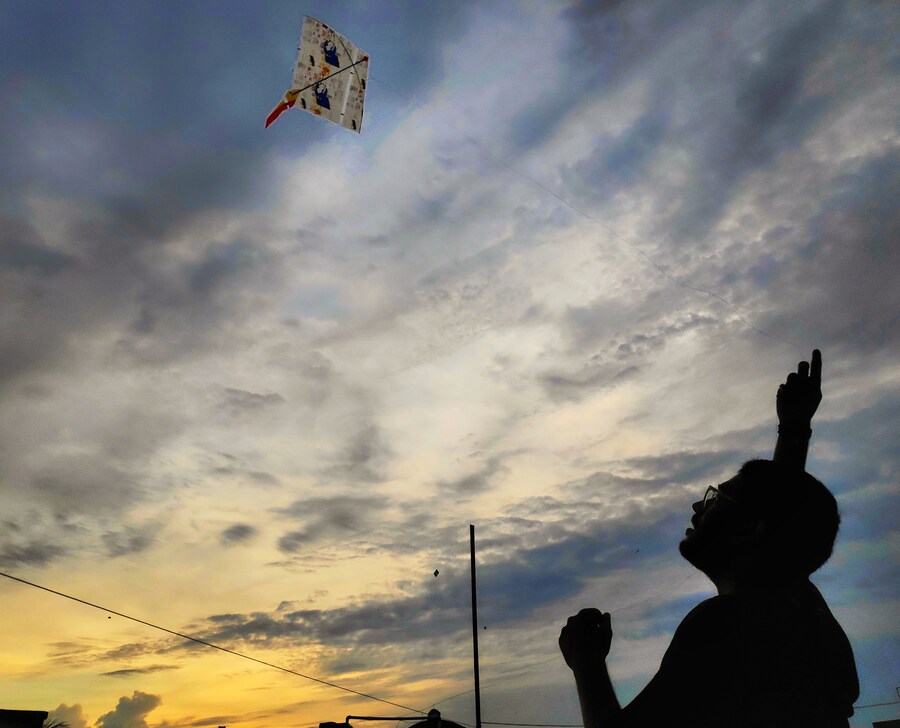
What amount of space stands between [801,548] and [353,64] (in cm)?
953

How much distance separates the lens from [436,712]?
17953mm

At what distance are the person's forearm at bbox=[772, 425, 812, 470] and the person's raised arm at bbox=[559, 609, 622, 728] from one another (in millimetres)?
888

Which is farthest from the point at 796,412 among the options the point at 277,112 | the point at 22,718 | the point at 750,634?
the point at 22,718

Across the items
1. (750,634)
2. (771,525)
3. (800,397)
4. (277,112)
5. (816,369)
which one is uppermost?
(277,112)

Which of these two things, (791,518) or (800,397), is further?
(800,397)

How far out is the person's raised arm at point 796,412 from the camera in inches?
89.8

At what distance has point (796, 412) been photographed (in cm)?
230

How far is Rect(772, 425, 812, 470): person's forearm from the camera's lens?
2.28 metres

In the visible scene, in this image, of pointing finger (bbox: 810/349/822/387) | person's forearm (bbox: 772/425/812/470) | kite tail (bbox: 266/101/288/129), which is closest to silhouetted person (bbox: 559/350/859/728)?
person's forearm (bbox: 772/425/812/470)

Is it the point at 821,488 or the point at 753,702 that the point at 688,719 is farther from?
the point at 821,488

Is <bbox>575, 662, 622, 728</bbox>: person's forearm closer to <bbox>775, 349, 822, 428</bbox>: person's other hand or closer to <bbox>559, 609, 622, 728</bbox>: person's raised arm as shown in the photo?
<bbox>559, 609, 622, 728</bbox>: person's raised arm

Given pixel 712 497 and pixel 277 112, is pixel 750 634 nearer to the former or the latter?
pixel 712 497

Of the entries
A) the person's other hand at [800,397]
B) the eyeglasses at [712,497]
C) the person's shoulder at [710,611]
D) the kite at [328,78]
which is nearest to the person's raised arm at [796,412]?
the person's other hand at [800,397]

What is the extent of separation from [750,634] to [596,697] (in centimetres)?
42
